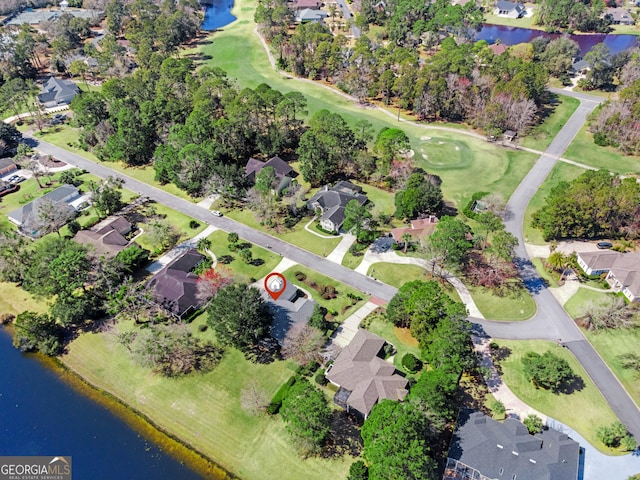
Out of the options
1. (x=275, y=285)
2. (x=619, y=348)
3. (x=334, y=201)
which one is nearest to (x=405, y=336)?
(x=275, y=285)

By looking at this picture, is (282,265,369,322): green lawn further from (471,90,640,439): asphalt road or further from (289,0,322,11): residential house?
(289,0,322,11): residential house

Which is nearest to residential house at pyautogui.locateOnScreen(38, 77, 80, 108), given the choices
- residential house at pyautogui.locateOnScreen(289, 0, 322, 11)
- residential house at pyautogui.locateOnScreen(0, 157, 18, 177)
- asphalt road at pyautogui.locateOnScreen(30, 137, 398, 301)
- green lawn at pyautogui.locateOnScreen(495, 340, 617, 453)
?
asphalt road at pyautogui.locateOnScreen(30, 137, 398, 301)

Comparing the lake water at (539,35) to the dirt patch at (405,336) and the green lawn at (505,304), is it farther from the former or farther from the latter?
the dirt patch at (405,336)

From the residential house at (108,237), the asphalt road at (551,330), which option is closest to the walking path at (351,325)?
the asphalt road at (551,330)

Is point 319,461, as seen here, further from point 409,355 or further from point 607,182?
point 607,182

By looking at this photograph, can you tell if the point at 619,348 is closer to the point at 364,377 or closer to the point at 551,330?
the point at 551,330
